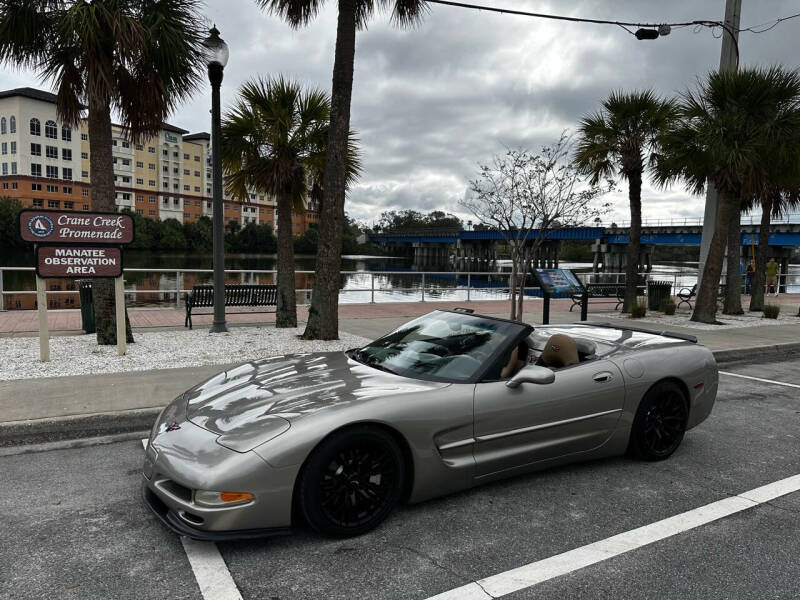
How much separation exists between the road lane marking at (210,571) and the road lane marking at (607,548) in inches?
38.8

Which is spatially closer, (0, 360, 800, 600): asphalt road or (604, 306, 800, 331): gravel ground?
(0, 360, 800, 600): asphalt road

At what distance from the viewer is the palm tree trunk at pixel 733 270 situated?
51.8 ft

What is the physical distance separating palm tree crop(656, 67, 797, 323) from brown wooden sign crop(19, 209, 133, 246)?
40.0 ft

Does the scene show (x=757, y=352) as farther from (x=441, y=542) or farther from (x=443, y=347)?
(x=441, y=542)

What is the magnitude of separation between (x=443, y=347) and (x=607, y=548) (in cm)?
169

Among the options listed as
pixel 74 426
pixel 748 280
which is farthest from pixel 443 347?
pixel 748 280

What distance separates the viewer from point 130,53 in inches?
312

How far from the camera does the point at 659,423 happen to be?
4.67 m

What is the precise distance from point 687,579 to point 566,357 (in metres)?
1.78

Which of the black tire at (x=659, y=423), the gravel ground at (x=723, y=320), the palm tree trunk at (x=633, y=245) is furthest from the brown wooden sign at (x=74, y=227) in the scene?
the palm tree trunk at (x=633, y=245)

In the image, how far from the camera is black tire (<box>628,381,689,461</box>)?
179 inches

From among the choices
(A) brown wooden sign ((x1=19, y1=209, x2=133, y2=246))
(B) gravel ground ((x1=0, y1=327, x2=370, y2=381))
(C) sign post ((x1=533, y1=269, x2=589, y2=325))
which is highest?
(A) brown wooden sign ((x1=19, y1=209, x2=133, y2=246))

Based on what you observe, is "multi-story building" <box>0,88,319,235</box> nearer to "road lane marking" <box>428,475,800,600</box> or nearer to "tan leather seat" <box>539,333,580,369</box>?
"tan leather seat" <box>539,333,580,369</box>

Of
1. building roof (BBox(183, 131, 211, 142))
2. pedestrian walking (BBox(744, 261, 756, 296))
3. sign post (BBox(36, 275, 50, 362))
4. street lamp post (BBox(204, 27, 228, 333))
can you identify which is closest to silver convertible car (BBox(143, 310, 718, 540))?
sign post (BBox(36, 275, 50, 362))
